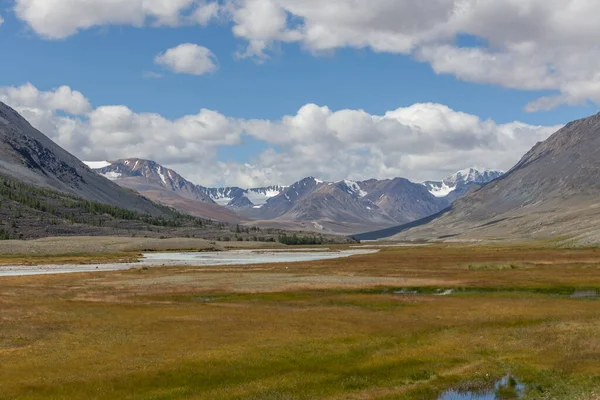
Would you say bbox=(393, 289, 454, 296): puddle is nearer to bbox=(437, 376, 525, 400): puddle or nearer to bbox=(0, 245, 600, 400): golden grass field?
bbox=(0, 245, 600, 400): golden grass field

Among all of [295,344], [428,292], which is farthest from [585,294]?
[295,344]

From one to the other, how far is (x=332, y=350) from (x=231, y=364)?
7.67 meters

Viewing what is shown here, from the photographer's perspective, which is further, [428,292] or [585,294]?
[428,292]

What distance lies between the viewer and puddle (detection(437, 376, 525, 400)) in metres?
31.5

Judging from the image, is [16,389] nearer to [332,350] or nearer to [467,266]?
[332,350]

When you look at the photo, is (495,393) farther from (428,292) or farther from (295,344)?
(428,292)

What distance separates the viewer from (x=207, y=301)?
7188 cm

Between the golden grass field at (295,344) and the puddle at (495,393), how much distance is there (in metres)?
0.70

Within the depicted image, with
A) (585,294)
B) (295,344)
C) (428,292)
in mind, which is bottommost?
(428,292)

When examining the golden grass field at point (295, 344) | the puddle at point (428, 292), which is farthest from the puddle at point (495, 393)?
the puddle at point (428, 292)

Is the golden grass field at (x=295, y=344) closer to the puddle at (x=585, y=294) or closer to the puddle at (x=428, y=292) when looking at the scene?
the puddle at (x=585, y=294)

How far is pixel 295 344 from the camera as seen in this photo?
42812mm

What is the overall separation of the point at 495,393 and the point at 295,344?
15.4 meters

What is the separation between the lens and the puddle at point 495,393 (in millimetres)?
31531
